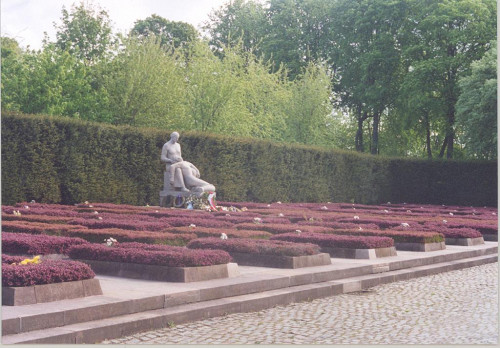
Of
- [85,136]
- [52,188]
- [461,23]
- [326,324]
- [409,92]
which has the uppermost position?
[461,23]

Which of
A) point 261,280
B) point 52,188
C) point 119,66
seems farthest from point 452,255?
point 119,66

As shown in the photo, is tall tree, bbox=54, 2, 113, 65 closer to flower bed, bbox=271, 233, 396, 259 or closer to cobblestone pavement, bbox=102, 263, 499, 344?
flower bed, bbox=271, 233, 396, 259

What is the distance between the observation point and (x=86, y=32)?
45.7 m

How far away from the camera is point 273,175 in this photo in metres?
34.8

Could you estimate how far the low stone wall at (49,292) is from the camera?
23.8ft

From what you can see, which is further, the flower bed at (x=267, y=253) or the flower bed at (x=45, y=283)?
the flower bed at (x=267, y=253)

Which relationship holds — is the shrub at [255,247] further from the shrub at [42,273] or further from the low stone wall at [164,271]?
the shrub at [42,273]

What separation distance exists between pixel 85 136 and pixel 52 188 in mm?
2505

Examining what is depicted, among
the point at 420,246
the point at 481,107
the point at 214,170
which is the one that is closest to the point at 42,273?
the point at 420,246

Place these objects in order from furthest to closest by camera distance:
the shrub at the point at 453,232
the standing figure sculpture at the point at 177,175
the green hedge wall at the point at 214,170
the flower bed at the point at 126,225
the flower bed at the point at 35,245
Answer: the standing figure sculpture at the point at 177,175 < the green hedge wall at the point at 214,170 < the shrub at the point at 453,232 < the flower bed at the point at 126,225 < the flower bed at the point at 35,245

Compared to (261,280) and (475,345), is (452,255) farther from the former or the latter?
(475,345)

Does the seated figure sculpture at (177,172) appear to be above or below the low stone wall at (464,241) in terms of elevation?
above

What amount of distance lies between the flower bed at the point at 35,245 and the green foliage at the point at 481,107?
31078 mm

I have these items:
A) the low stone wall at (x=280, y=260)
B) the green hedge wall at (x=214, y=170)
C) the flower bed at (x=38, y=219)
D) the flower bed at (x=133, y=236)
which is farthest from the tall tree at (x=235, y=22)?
the low stone wall at (x=280, y=260)
